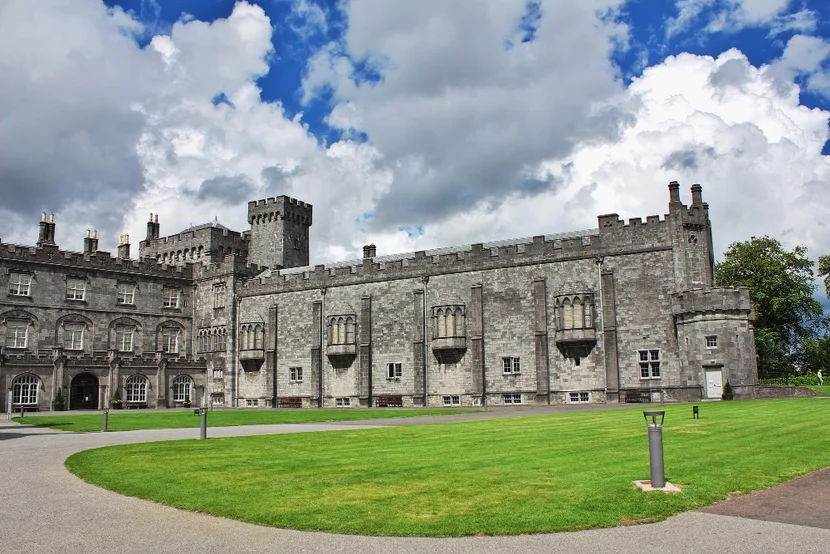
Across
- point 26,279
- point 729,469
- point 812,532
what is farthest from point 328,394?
point 812,532

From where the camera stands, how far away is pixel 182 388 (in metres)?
56.9

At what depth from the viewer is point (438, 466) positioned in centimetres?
1338

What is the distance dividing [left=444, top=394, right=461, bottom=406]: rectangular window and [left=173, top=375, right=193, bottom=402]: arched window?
2292 centimetres

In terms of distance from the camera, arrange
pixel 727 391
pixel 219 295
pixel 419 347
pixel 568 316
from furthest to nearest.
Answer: pixel 219 295 < pixel 419 347 < pixel 568 316 < pixel 727 391

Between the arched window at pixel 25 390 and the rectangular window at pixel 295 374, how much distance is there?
17723mm

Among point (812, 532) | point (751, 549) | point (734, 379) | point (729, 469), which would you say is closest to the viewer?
point (751, 549)

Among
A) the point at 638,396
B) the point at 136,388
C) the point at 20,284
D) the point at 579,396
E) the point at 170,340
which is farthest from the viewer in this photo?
the point at 170,340

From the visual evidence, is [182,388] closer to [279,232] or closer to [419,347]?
[279,232]

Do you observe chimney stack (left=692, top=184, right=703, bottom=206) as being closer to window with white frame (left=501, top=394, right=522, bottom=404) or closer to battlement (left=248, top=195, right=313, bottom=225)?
window with white frame (left=501, top=394, right=522, bottom=404)

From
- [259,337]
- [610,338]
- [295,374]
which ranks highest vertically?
[259,337]

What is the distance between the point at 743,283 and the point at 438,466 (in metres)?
53.2

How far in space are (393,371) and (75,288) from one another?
2606 cm

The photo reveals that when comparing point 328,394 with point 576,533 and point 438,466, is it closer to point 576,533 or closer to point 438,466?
point 438,466

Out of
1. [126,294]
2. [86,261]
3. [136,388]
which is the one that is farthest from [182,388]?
[86,261]
